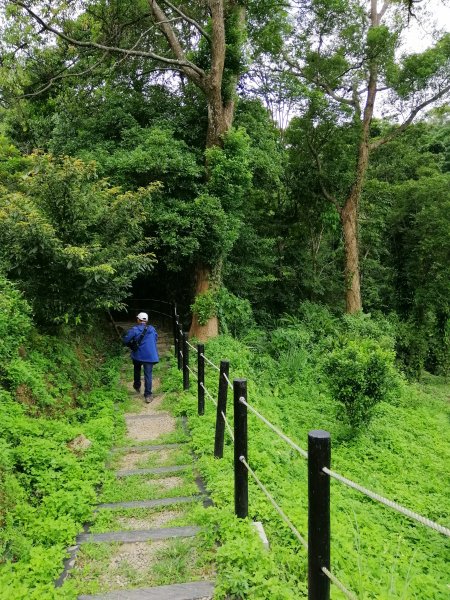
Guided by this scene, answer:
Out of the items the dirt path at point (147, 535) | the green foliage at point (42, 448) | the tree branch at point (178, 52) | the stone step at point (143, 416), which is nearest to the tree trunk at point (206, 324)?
the green foliage at point (42, 448)

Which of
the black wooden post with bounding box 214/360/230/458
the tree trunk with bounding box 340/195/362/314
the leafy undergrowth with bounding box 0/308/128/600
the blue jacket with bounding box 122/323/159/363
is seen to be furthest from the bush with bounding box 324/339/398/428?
the tree trunk with bounding box 340/195/362/314

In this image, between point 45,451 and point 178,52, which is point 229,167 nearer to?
point 178,52

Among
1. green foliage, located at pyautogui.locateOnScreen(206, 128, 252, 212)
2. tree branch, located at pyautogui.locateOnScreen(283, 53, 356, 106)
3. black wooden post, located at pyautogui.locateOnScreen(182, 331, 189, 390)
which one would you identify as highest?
tree branch, located at pyautogui.locateOnScreen(283, 53, 356, 106)

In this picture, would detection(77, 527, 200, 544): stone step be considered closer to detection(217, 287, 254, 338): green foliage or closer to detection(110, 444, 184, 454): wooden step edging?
detection(110, 444, 184, 454): wooden step edging

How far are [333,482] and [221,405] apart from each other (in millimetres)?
2264

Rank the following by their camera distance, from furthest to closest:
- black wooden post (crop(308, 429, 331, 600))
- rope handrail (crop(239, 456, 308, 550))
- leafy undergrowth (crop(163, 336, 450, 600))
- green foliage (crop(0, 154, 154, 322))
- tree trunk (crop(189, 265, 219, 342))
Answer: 1. tree trunk (crop(189, 265, 219, 342))
2. green foliage (crop(0, 154, 154, 322))
3. leafy undergrowth (crop(163, 336, 450, 600))
4. rope handrail (crop(239, 456, 308, 550))
5. black wooden post (crop(308, 429, 331, 600))

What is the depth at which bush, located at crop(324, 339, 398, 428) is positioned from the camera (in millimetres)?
8125

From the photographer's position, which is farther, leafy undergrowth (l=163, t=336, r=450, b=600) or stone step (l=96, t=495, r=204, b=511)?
stone step (l=96, t=495, r=204, b=511)

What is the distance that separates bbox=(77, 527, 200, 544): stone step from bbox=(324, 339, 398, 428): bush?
5073mm

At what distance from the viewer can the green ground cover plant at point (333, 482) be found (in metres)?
3.26

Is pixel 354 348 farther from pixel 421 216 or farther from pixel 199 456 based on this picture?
pixel 421 216

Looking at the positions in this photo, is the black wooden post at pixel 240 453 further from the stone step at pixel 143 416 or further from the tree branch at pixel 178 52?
the tree branch at pixel 178 52

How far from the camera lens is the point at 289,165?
57.2ft

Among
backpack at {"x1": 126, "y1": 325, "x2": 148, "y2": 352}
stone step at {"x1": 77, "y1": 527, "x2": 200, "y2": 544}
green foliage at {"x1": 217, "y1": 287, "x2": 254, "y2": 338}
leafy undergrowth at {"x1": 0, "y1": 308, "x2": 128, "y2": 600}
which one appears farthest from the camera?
green foliage at {"x1": 217, "y1": 287, "x2": 254, "y2": 338}
